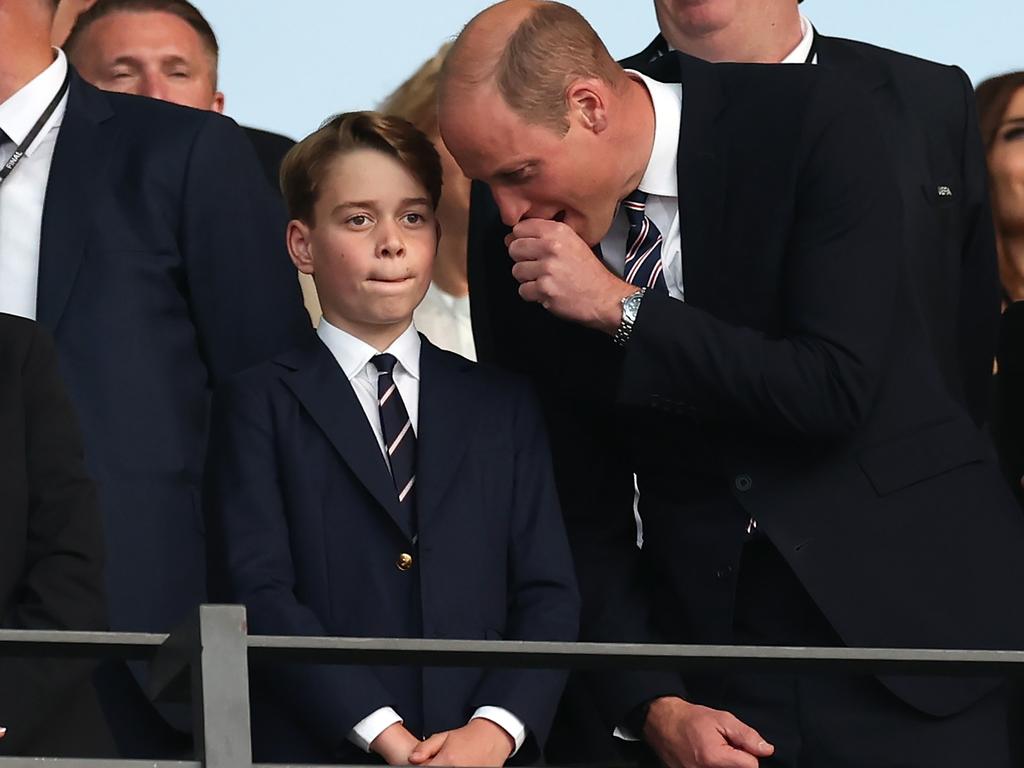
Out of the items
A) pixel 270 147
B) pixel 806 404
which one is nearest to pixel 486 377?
pixel 806 404

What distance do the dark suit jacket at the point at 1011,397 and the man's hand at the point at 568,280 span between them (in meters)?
1.01

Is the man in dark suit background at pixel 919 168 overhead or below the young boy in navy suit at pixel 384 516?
overhead

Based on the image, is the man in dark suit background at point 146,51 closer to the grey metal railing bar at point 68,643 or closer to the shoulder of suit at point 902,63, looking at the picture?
the shoulder of suit at point 902,63

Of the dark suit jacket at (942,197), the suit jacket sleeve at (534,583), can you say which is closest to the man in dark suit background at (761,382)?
the suit jacket sleeve at (534,583)

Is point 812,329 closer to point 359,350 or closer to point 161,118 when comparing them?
point 359,350

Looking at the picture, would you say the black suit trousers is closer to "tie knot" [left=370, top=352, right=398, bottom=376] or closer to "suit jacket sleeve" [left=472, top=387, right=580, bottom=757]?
"suit jacket sleeve" [left=472, top=387, right=580, bottom=757]

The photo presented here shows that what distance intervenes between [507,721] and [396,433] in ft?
1.58

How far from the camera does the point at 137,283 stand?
3.67 meters

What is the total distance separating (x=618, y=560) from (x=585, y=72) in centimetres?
75

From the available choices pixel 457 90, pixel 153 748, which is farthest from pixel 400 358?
pixel 153 748

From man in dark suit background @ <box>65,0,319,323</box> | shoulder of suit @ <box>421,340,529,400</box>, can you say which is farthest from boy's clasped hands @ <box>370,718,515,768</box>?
man in dark suit background @ <box>65,0,319,323</box>

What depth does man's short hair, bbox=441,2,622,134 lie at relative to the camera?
3490 mm

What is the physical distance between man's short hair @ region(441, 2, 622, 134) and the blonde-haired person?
1.29m

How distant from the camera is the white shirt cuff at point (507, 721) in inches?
133
